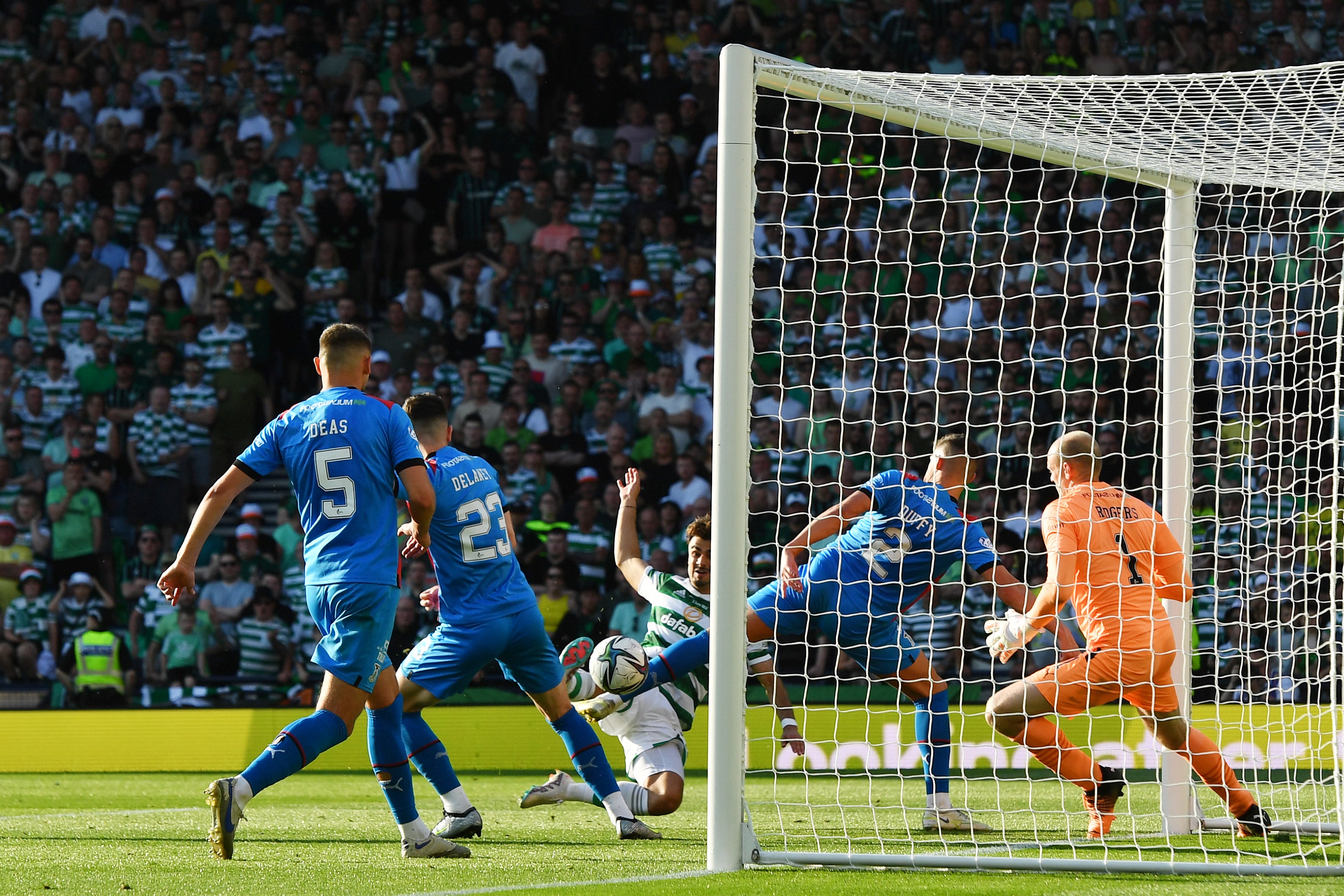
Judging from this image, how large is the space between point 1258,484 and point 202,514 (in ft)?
30.6

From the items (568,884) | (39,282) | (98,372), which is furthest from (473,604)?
(39,282)

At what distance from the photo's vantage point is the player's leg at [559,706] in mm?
6215

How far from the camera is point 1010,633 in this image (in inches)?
235

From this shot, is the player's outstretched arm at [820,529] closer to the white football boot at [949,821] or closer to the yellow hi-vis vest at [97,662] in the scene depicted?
the white football boot at [949,821]

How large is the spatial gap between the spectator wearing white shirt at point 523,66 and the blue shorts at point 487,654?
1079cm

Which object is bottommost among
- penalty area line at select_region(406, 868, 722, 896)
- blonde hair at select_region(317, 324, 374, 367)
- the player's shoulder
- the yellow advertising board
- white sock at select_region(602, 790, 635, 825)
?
the yellow advertising board

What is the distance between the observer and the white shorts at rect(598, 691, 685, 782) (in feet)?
22.6

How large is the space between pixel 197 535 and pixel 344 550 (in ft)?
1.73

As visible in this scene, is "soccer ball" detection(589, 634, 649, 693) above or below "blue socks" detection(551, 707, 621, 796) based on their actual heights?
above

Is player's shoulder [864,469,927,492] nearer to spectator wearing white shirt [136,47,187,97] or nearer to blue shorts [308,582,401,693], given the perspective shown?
blue shorts [308,582,401,693]

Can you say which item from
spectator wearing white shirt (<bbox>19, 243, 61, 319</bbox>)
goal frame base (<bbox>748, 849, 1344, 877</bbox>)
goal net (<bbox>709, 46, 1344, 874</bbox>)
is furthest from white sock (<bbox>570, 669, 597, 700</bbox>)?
spectator wearing white shirt (<bbox>19, 243, 61, 319</bbox>)

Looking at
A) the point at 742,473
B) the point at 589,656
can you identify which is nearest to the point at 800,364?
the point at 589,656

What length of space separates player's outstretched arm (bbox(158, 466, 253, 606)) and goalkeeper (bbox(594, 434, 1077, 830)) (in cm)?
217

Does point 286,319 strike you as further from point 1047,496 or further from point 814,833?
point 814,833
